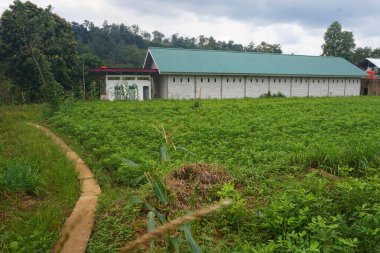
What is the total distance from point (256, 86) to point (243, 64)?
7.36ft

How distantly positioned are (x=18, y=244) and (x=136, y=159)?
2.98 metres

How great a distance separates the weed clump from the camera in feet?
12.4

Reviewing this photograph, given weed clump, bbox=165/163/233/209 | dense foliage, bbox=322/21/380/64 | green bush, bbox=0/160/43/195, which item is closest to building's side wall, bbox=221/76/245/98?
weed clump, bbox=165/163/233/209

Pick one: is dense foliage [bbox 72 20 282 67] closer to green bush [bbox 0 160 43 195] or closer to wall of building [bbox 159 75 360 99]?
wall of building [bbox 159 75 360 99]

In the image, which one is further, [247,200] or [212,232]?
[247,200]

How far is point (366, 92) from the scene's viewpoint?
35.8 metres

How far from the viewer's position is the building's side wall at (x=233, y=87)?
86.5ft

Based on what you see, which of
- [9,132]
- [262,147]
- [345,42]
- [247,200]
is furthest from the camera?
[345,42]

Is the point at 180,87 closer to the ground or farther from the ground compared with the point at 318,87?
farther from the ground

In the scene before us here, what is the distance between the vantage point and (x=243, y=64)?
27.9 metres

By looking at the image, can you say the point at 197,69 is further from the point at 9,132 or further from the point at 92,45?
the point at 92,45

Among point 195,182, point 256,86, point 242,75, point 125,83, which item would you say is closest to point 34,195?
point 195,182

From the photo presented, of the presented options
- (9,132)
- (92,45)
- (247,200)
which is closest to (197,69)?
(9,132)

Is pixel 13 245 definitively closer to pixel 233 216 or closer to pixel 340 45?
pixel 233 216
